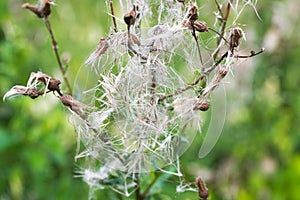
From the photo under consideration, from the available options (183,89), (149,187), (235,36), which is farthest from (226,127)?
(235,36)

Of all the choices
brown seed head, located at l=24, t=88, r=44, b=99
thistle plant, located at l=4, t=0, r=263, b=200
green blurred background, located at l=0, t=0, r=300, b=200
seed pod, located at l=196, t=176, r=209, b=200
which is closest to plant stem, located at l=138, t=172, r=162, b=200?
thistle plant, located at l=4, t=0, r=263, b=200

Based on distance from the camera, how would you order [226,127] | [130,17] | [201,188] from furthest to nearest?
[226,127] < [201,188] < [130,17]

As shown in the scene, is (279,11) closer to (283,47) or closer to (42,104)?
(283,47)

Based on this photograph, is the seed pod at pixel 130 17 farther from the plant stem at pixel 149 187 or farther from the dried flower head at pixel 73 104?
the plant stem at pixel 149 187

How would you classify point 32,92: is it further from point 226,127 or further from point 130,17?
point 226,127

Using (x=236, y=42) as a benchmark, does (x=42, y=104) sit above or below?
below

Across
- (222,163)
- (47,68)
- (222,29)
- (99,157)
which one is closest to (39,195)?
(47,68)

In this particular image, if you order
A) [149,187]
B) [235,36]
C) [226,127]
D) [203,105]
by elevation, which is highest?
[235,36]
